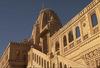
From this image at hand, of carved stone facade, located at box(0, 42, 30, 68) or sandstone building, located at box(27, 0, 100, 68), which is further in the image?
carved stone facade, located at box(0, 42, 30, 68)

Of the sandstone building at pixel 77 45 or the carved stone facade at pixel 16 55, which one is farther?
the carved stone facade at pixel 16 55

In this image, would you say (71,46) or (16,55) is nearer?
(71,46)

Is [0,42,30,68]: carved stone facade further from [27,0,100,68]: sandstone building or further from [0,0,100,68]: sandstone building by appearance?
[27,0,100,68]: sandstone building

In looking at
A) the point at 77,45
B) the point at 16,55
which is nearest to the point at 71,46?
the point at 77,45

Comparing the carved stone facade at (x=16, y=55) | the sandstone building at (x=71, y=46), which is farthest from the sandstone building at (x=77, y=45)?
the carved stone facade at (x=16, y=55)

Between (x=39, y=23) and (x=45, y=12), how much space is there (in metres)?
3.00

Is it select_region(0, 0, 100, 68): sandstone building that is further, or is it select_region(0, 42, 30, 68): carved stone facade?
select_region(0, 42, 30, 68): carved stone facade

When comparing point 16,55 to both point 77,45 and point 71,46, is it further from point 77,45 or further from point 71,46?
point 77,45

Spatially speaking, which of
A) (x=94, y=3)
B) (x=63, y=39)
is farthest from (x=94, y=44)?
(x=63, y=39)

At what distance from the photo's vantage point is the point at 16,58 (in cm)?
3130

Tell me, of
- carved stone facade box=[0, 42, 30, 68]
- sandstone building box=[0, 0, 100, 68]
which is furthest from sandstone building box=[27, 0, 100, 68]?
carved stone facade box=[0, 42, 30, 68]

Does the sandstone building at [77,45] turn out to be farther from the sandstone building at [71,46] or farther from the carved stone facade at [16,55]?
the carved stone facade at [16,55]

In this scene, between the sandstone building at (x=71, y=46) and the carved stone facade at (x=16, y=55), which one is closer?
the sandstone building at (x=71, y=46)

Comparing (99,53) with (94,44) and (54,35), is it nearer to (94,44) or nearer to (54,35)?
(94,44)
